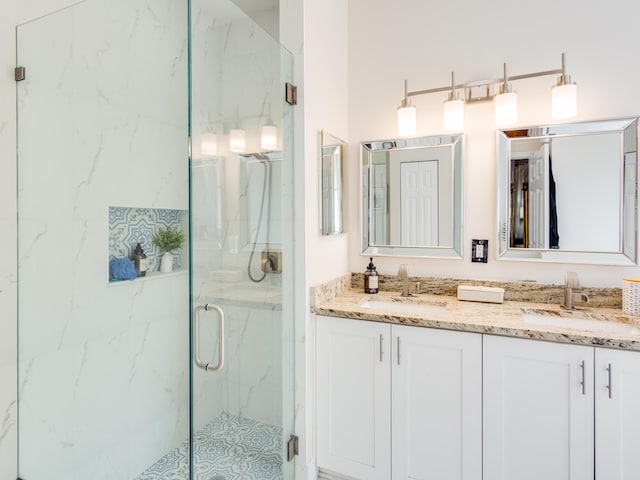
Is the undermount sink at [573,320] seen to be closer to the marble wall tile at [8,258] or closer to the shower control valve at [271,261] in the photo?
the shower control valve at [271,261]

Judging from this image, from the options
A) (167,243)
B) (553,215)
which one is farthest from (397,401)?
(167,243)

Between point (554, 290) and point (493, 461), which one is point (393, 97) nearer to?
point (554, 290)

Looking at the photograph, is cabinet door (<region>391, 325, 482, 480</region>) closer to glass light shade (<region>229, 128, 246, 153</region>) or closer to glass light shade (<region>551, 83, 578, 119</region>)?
glass light shade (<region>229, 128, 246, 153</region>)

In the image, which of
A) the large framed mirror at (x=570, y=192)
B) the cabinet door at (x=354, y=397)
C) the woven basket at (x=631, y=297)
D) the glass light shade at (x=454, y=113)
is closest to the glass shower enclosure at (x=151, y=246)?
the cabinet door at (x=354, y=397)

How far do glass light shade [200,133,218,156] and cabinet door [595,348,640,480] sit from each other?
64.3 inches

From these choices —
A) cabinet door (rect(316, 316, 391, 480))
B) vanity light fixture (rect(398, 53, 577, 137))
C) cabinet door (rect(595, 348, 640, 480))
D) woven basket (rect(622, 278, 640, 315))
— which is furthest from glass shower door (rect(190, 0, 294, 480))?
woven basket (rect(622, 278, 640, 315))

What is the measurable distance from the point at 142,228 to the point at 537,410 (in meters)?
2.11

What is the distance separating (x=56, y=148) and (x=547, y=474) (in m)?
2.47

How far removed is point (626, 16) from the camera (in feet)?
6.05

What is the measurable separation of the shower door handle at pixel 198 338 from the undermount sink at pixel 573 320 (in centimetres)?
133

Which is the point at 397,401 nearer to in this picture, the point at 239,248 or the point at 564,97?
the point at 239,248

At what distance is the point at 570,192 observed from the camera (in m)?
1.93

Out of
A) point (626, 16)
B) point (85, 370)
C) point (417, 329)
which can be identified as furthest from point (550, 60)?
point (85, 370)

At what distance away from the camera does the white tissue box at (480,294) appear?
1.99 m
